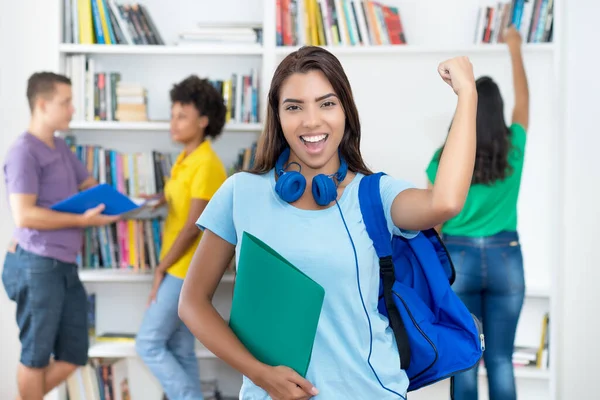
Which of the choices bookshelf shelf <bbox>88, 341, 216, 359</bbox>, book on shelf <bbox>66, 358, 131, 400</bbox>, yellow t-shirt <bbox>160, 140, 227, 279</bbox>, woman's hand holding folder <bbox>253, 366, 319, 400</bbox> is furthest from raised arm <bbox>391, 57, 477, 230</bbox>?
book on shelf <bbox>66, 358, 131, 400</bbox>

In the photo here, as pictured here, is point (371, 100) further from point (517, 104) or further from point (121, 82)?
point (121, 82)

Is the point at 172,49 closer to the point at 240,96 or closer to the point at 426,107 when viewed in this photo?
the point at 240,96

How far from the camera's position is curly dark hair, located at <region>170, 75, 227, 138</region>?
3281 millimetres

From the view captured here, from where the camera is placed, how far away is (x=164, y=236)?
10.7 feet

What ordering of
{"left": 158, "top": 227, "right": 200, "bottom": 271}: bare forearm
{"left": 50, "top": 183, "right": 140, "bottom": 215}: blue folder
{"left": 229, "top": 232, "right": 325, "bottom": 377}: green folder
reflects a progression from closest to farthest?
{"left": 229, "top": 232, "right": 325, "bottom": 377}: green folder < {"left": 50, "top": 183, "right": 140, "bottom": 215}: blue folder < {"left": 158, "top": 227, "right": 200, "bottom": 271}: bare forearm

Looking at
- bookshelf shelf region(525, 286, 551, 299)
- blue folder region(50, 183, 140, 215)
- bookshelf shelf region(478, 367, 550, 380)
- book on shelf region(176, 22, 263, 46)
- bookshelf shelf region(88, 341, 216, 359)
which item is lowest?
bookshelf shelf region(478, 367, 550, 380)

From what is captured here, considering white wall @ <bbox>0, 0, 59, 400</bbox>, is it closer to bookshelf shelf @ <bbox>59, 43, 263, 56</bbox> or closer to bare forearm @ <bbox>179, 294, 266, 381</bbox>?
bookshelf shelf @ <bbox>59, 43, 263, 56</bbox>

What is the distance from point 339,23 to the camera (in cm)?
340

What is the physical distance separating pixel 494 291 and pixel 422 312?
1696mm

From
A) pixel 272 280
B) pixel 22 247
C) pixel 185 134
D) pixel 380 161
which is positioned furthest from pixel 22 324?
pixel 272 280

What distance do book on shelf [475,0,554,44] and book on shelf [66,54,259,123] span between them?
45.0 inches

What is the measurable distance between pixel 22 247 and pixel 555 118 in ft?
8.01

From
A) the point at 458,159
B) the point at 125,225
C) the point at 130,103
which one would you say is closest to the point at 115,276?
the point at 125,225

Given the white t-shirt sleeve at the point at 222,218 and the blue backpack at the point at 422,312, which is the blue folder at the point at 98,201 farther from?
the blue backpack at the point at 422,312
